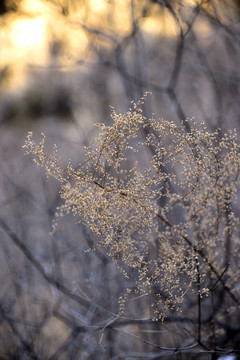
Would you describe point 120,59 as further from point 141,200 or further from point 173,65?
point 141,200

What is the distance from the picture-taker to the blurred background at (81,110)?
1235 millimetres

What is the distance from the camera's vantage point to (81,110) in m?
1.94

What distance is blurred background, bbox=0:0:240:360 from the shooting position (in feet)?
4.05

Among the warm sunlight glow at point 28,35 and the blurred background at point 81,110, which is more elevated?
the warm sunlight glow at point 28,35

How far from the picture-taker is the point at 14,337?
132 cm

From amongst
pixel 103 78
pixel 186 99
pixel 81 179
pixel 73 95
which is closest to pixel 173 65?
pixel 186 99

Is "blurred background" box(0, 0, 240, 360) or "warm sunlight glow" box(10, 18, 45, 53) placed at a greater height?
"warm sunlight glow" box(10, 18, 45, 53)

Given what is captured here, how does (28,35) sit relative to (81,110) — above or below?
above

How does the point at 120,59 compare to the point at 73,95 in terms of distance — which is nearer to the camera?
the point at 120,59

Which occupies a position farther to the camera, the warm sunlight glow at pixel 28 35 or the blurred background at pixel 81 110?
the warm sunlight glow at pixel 28 35

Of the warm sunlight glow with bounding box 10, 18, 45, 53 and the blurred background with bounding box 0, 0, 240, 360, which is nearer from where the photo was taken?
the blurred background with bounding box 0, 0, 240, 360

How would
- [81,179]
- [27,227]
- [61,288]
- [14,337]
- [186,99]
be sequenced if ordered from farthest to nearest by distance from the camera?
[27,227]
[186,99]
[61,288]
[14,337]
[81,179]

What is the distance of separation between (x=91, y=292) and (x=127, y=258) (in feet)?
2.63

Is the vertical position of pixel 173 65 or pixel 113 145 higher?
pixel 173 65
